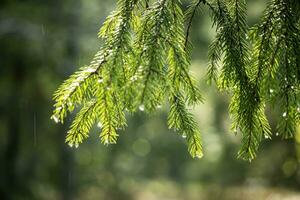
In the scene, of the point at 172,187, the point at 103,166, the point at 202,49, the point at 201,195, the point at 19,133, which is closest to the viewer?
the point at 19,133

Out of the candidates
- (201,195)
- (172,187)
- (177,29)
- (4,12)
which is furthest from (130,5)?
(172,187)

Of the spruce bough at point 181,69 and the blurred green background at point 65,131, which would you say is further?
the blurred green background at point 65,131

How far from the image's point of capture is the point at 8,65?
1013 centimetres

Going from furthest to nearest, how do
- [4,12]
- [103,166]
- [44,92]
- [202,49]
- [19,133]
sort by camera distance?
[103,166]
[202,49]
[19,133]
[44,92]
[4,12]

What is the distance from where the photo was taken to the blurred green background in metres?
9.98

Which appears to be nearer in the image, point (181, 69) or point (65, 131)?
point (181, 69)

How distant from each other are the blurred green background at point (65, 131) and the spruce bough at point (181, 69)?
7039mm

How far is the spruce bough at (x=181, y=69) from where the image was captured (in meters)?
1.50

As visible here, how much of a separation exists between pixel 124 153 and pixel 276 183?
4.60 metres

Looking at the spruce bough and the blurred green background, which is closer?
the spruce bough

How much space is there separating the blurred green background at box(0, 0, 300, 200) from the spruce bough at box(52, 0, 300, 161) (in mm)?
7039

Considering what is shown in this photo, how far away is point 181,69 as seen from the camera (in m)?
1.57

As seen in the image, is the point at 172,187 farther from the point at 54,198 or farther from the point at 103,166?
the point at 54,198

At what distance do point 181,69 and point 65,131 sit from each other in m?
9.35
